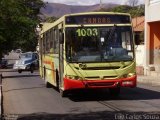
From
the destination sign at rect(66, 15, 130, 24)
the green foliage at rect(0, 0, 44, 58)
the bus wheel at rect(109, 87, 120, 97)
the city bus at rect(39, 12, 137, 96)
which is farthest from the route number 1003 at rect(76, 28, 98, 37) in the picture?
the green foliage at rect(0, 0, 44, 58)

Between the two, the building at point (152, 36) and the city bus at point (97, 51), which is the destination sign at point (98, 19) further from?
the building at point (152, 36)

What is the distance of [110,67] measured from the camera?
17.7 m

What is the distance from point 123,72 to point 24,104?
3.56 metres

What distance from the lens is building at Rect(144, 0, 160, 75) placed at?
121ft

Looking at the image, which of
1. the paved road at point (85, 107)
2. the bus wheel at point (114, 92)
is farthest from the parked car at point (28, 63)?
the bus wheel at point (114, 92)

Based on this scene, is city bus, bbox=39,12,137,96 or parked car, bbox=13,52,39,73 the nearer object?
city bus, bbox=39,12,137,96

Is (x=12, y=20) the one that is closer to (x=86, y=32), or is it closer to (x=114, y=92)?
(x=86, y=32)

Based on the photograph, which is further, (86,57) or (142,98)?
(142,98)

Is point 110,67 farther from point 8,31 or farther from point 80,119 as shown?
point 8,31

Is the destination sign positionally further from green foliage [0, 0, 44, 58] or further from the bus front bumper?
green foliage [0, 0, 44, 58]

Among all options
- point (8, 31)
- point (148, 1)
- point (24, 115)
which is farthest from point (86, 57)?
point (148, 1)

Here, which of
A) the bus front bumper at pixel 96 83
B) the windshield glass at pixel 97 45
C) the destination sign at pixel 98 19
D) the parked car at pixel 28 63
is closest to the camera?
the bus front bumper at pixel 96 83

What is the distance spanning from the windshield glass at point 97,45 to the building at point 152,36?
62.1 ft

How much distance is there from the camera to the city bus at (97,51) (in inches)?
691
